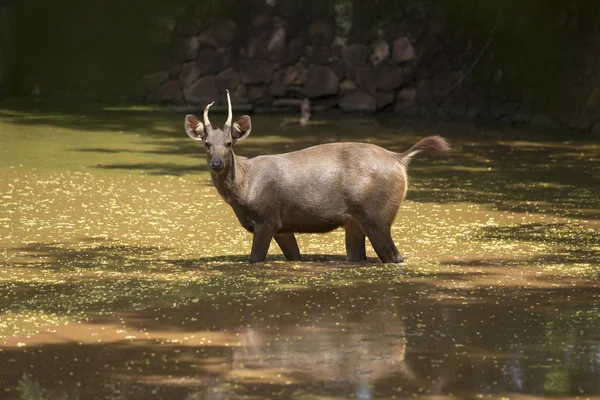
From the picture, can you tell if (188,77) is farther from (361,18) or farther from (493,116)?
(493,116)

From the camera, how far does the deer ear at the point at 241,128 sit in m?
7.99

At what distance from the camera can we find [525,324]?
249 inches

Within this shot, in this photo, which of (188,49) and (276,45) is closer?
(276,45)

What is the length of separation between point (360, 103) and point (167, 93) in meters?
3.12

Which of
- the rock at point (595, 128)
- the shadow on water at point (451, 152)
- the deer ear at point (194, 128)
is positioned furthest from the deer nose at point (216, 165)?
the rock at point (595, 128)

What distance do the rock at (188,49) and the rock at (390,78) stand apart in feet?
→ 10.0

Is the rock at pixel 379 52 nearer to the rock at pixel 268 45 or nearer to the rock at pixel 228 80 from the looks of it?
the rock at pixel 268 45

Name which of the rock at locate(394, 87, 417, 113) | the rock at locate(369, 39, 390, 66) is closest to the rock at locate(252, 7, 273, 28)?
the rock at locate(369, 39, 390, 66)

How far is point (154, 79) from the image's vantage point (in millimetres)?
19469

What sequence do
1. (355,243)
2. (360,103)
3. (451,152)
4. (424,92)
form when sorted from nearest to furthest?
(355,243), (451,152), (424,92), (360,103)

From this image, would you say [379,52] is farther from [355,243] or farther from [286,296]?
[286,296]

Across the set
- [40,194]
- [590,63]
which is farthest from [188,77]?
[40,194]

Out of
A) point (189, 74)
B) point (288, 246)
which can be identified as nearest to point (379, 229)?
point (288, 246)

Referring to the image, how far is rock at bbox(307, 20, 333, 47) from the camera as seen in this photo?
19141 millimetres
